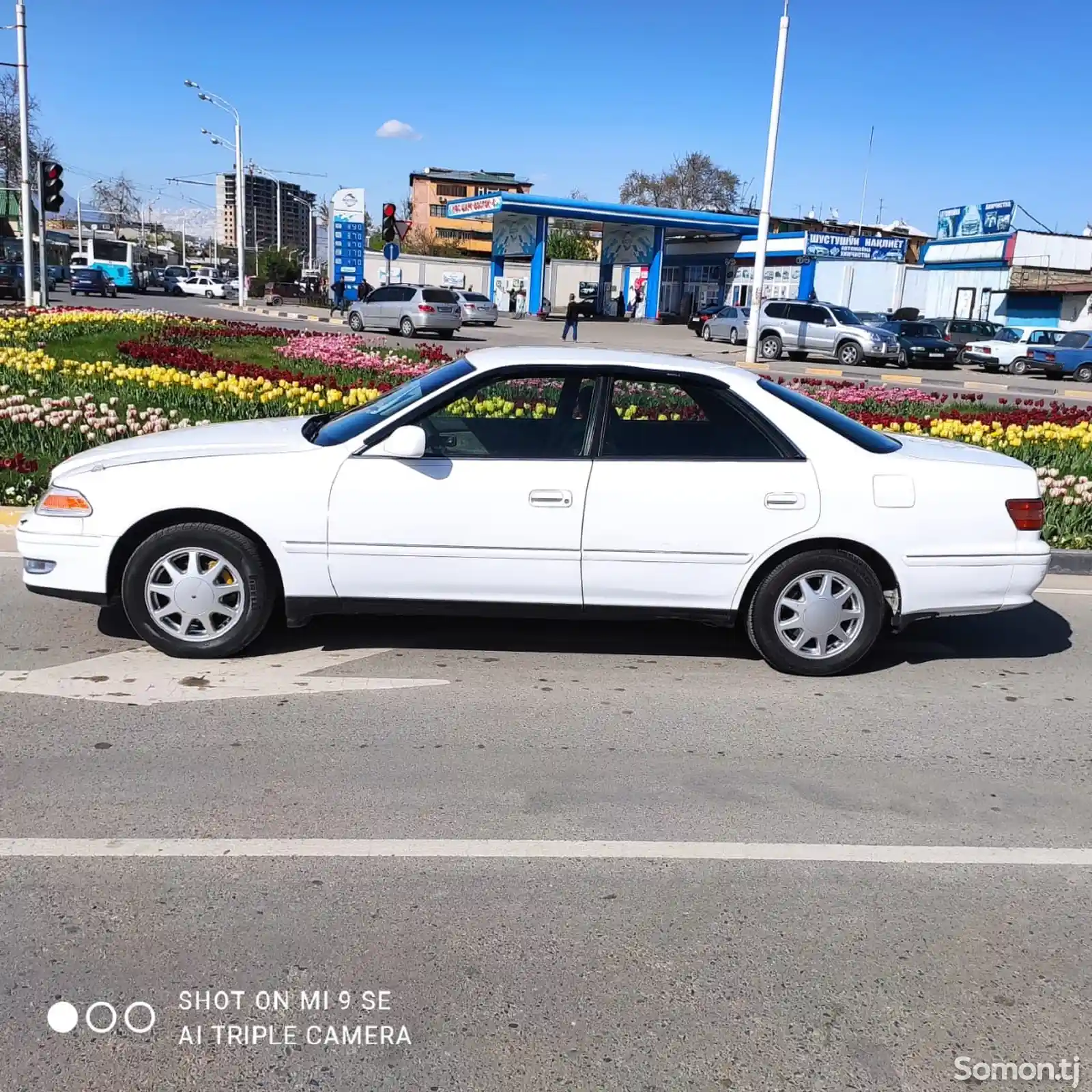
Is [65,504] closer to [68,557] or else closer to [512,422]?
[68,557]

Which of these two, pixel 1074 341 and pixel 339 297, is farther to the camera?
pixel 339 297

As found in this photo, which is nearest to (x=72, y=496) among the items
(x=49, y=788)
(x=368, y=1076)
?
(x=49, y=788)

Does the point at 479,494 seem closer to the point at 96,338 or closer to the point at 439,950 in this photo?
the point at 439,950

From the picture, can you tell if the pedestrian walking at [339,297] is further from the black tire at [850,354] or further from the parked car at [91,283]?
the black tire at [850,354]

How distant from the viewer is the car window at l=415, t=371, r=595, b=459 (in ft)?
17.1

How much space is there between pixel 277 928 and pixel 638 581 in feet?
8.43

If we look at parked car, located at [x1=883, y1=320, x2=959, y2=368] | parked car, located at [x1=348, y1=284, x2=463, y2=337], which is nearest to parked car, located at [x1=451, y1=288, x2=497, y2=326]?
parked car, located at [x1=348, y1=284, x2=463, y2=337]

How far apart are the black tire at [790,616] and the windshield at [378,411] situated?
1.84 metres

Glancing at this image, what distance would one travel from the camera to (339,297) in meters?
46.3

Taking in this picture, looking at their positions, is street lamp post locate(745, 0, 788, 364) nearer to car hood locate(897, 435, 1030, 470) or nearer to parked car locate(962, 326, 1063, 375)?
parked car locate(962, 326, 1063, 375)

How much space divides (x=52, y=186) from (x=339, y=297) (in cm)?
2115

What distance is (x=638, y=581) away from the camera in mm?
5199

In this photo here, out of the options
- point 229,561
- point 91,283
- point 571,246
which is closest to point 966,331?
point 229,561

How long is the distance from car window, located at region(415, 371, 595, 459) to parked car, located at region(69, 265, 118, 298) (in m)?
52.7
